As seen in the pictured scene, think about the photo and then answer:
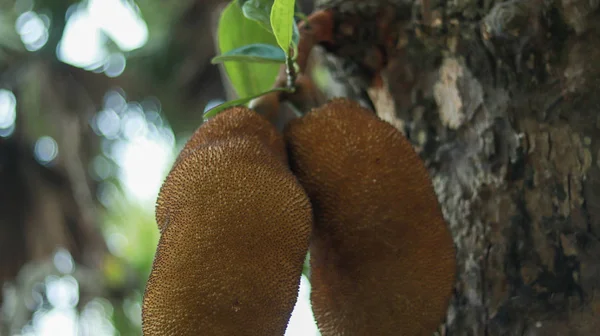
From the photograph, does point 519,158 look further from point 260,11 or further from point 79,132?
point 79,132

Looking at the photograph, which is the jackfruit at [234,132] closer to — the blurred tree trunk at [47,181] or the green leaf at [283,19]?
the green leaf at [283,19]

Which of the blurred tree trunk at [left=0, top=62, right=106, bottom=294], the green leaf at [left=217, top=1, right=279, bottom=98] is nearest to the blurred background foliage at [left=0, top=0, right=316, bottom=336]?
the blurred tree trunk at [left=0, top=62, right=106, bottom=294]

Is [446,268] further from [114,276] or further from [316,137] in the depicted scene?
[114,276]

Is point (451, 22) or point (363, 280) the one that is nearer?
point (363, 280)

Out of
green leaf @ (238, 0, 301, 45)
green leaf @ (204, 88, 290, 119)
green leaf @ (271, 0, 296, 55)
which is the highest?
green leaf @ (238, 0, 301, 45)

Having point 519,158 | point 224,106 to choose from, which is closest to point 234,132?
point 224,106

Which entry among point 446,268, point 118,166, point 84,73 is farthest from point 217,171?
point 118,166

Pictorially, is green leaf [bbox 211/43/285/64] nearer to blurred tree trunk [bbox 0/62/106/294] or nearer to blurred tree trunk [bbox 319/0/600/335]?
blurred tree trunk [bbox 319/0/600/335]
